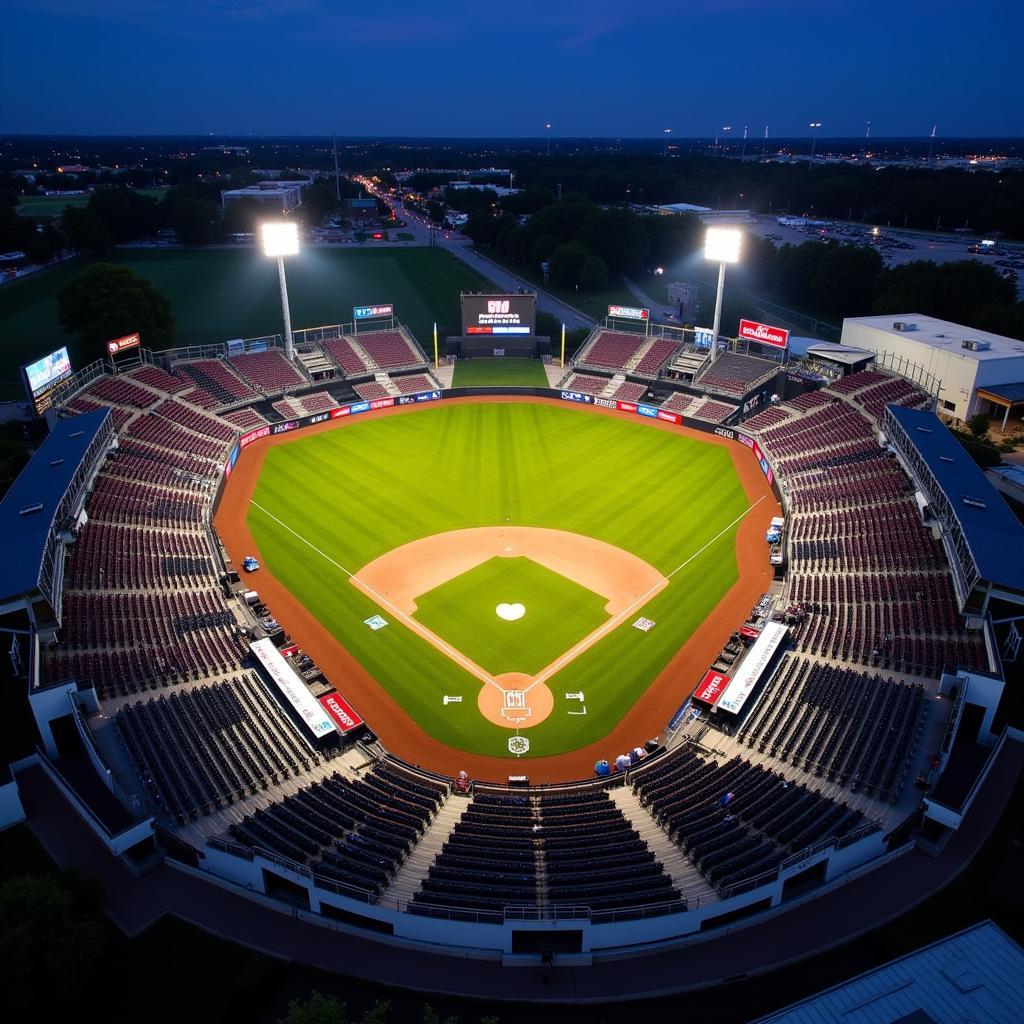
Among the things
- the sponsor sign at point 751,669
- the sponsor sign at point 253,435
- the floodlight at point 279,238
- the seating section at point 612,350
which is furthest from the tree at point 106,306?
the sponsor sign at point 751,669

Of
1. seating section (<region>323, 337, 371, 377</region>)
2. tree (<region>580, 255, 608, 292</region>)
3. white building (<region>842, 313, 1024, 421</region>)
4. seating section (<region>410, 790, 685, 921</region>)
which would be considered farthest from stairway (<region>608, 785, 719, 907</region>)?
tree (<region>580, 255, 608, 292</region>)

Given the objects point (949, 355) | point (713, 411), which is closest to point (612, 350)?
point (713, 411)

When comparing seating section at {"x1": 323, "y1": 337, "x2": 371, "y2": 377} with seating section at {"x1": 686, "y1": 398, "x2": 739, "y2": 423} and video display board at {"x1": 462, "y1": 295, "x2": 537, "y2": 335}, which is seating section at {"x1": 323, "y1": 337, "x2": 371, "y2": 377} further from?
seating section at {"x1": 686, "y1": 398, "x2": 739, "y2": 423}

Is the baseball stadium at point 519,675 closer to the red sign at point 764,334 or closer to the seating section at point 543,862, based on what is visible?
the seating section at point 543,862

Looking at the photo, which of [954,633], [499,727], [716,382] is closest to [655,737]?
[499,727]

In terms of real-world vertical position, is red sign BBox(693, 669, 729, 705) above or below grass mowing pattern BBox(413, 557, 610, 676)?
above

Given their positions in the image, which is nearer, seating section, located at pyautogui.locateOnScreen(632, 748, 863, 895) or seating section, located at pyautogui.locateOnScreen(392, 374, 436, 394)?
seating section, located at pyautogui.locateOnScreen(632, 748, 863, 895)

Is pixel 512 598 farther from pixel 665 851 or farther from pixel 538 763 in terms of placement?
pixel 665 851
